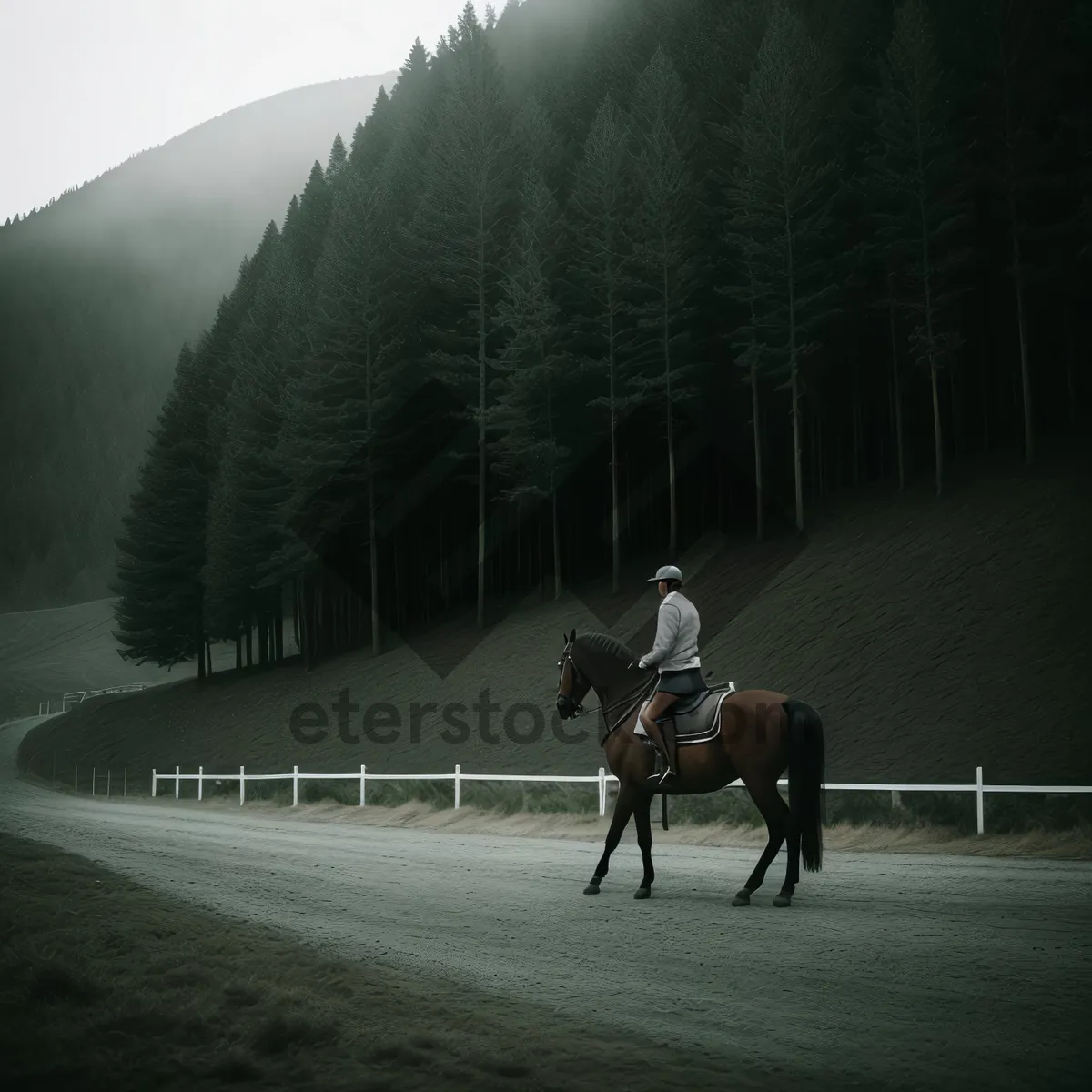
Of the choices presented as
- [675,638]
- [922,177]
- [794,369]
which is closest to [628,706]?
[675,638]

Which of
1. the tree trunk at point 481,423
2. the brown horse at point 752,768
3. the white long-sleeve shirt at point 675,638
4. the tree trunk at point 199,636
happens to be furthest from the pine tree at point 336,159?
the brown horse at point 752,768

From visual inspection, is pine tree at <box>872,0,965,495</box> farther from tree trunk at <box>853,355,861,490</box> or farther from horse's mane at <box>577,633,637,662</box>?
horse's mane at <box>577,633,637,662</box>

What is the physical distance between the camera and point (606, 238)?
142ft

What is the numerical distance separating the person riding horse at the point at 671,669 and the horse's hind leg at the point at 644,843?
397mm

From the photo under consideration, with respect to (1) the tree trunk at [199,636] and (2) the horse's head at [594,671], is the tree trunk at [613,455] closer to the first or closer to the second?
(1) the tree trunk at [199,636]

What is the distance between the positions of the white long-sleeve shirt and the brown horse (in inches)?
20.4

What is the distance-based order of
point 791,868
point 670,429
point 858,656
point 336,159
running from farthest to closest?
point 336,159, point 670,429, point 858,656, point 791,868

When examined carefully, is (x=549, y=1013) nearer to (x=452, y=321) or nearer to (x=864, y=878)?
(x=864, y=878)

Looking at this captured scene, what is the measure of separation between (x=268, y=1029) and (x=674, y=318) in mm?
38083

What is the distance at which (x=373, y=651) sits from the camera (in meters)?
47.0

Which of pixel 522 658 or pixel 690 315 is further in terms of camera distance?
pixel 690 315

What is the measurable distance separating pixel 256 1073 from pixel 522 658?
32.9m

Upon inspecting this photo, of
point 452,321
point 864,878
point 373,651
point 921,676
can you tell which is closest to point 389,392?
point 452,321

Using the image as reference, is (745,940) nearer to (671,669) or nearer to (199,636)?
(671,669)
